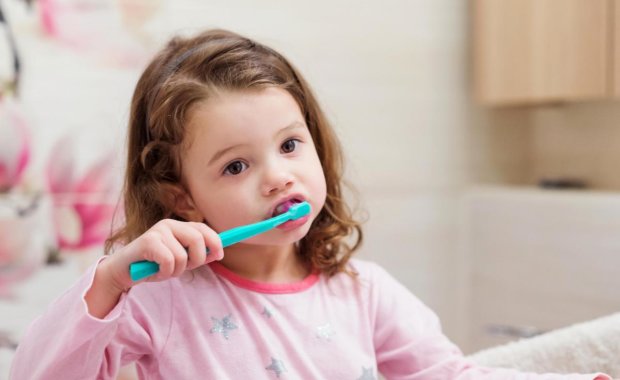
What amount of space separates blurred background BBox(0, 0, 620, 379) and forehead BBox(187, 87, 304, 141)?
1.77 feet

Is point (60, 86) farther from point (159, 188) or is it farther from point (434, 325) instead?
point (434, 325)

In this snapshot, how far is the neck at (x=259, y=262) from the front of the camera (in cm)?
81

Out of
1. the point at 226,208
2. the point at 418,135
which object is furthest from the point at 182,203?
the point at 418,135

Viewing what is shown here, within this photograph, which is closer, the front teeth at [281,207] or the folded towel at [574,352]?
the front teeth at [281,207]

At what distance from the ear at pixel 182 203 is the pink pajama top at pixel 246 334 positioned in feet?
0.18

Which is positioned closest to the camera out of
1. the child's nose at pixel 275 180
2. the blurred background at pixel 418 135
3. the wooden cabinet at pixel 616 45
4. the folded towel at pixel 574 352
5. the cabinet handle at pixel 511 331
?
the child's nose at pixel 275 180

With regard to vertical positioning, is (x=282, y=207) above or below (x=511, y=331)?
above

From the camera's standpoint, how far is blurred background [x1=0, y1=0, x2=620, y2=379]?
120 cm

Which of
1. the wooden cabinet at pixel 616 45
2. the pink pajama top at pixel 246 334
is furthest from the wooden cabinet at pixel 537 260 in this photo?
the pink pajama top at pixel 246 334

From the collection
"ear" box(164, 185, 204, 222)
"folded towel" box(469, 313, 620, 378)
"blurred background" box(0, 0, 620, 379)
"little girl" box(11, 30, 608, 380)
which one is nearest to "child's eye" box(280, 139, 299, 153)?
"little girl" box(11, 30, 608, 380)

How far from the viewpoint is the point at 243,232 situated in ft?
2.25

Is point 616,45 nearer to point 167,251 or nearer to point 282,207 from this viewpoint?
point 282,207

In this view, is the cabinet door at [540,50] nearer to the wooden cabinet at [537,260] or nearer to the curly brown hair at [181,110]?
the wooden cabinet at [537,260]

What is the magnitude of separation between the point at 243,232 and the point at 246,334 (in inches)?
5.1
